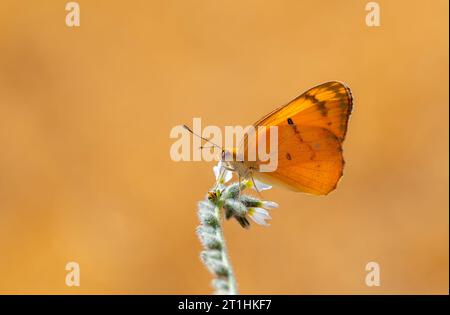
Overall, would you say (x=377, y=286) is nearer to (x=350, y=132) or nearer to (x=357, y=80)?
(x=350, y=132)

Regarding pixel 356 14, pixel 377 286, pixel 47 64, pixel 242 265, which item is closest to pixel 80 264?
pixel 242 265

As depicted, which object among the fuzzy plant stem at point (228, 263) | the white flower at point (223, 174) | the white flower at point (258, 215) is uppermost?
the white flower at point (223, 174)

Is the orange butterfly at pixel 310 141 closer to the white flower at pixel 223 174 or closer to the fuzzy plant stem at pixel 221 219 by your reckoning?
the white flower at pixel 223 174

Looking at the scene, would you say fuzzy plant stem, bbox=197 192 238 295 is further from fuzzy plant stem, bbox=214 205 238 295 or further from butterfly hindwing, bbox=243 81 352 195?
butterfly hindwing, bbox=243 81 352 195

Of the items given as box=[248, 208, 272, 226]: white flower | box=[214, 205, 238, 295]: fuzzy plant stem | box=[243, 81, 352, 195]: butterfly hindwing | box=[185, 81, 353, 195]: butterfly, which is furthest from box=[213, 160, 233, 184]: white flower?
box=[214, 205, 238, 295]: fuzzy plant stem

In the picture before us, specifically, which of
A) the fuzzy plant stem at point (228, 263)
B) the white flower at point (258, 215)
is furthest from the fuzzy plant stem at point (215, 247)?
the white flower at point (258, 215)

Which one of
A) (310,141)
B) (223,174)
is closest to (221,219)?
(223,174)

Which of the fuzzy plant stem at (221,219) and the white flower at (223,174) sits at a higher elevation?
the white flower at (223,174)

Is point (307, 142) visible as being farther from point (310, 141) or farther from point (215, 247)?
point (215, 247)
